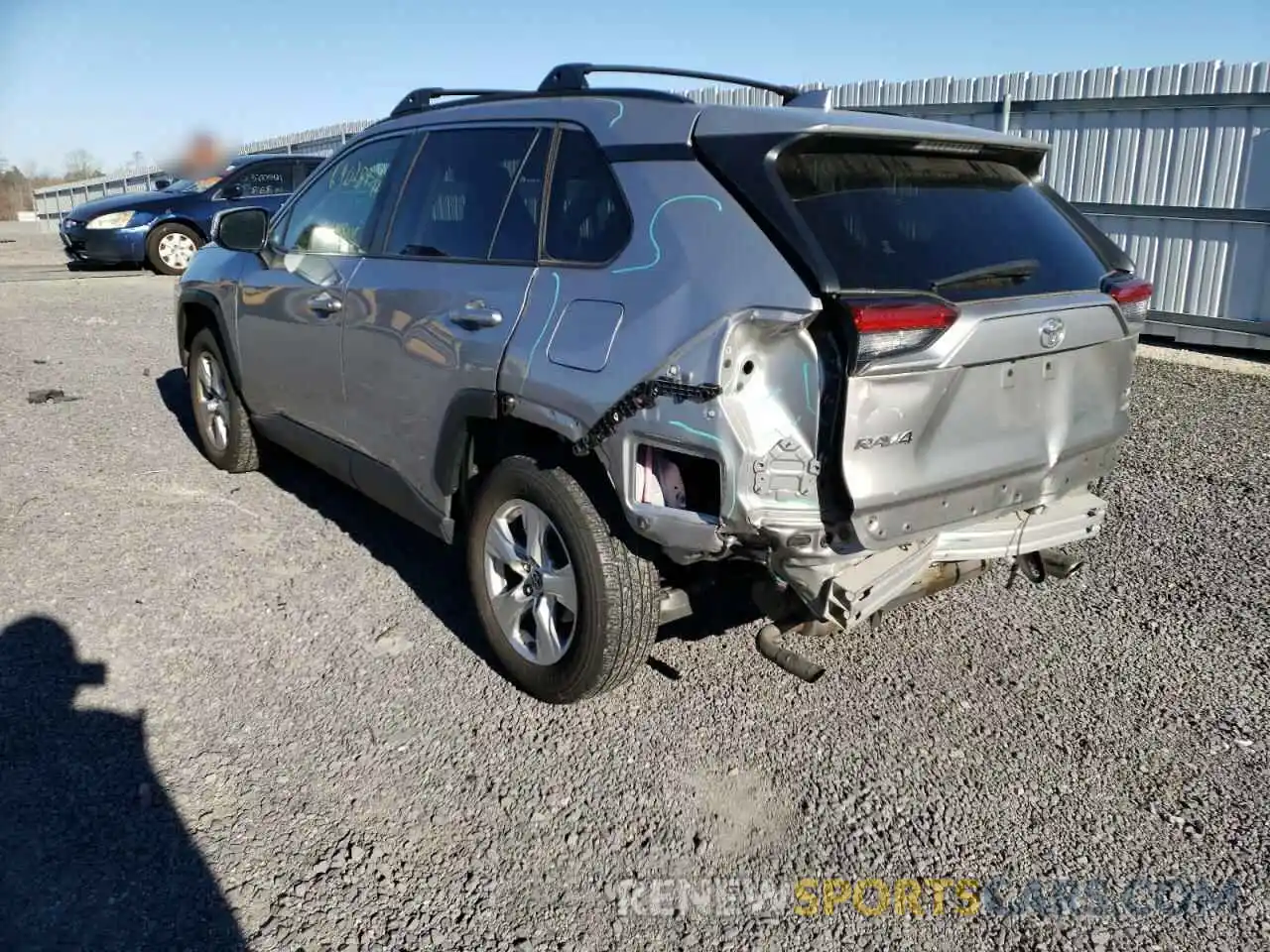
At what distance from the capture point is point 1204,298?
9133 mm

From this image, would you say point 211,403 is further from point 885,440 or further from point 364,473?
point 885,440

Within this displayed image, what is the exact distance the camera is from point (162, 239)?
1523cm

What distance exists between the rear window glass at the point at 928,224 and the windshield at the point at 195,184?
1484cm

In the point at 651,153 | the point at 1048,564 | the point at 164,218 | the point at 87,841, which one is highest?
the point at 651,153

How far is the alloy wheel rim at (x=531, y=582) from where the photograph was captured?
130 inches

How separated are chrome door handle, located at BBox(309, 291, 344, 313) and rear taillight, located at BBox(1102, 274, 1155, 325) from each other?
2.88 meters

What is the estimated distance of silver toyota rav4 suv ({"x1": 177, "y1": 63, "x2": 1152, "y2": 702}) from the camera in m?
2.67

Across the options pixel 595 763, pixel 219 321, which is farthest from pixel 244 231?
pixel 595 763

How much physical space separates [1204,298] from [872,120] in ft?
24.8

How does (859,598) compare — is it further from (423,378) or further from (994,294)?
(423,378)

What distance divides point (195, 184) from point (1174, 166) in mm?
13989

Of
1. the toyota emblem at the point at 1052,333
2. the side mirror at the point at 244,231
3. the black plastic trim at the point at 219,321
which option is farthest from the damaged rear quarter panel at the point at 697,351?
the black plastic trim at the point at 219,321

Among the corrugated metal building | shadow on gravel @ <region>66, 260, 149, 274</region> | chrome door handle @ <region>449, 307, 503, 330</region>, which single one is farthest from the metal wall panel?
shadow on gravel @ <region>66, 260, 149, 274</region>

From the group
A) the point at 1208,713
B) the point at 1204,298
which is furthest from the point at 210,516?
the point at 1204,298
